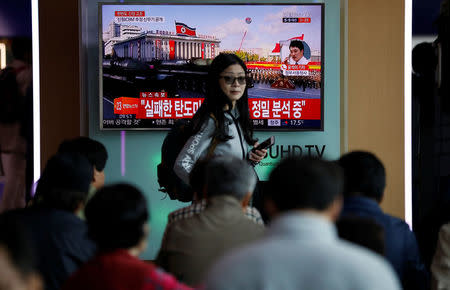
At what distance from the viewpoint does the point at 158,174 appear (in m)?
4.61

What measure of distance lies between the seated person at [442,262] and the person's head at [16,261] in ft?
5.58

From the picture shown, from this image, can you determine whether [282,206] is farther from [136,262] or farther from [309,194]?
[136,262]

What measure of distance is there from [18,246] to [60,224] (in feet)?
2.65

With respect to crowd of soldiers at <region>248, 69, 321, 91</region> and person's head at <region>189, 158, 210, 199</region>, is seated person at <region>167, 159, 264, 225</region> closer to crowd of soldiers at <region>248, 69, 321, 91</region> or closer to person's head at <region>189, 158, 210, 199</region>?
person's head at <region>189, 158, 210, 199</region>

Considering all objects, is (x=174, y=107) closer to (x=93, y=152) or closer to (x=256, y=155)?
(x=256, y=155)

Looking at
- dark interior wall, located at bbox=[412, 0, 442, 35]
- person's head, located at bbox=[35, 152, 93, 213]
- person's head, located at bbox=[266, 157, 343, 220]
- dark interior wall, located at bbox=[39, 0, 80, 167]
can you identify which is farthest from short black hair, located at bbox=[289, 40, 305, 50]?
person's head, located at bbox=[266, 157, 343, 220]

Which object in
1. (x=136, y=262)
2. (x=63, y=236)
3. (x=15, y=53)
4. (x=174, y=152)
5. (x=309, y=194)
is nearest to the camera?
(x=309, y=194)

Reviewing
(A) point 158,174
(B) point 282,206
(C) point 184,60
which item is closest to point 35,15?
(C) point 184,60

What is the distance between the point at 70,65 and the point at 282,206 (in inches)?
149

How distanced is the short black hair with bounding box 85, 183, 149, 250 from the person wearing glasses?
2153 millimetres

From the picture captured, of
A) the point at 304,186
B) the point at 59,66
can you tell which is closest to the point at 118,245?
the point at 304,186

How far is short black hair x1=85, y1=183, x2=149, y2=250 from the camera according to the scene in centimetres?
147

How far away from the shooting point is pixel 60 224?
6.49 feet

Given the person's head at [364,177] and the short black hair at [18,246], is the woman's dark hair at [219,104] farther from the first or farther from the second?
the short black hair at [18,246]
